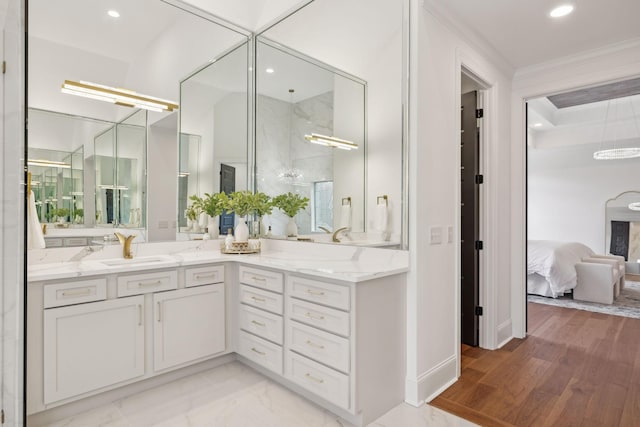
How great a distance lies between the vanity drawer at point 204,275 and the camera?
2.60 meters

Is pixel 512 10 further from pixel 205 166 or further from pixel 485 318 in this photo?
pixel 205 166

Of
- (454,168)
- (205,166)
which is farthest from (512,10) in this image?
(205,166)

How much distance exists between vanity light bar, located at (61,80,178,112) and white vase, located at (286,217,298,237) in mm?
1429

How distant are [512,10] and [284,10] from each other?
6.24ft

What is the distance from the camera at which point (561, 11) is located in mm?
2459

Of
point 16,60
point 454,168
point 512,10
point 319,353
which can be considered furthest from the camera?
point 454,168

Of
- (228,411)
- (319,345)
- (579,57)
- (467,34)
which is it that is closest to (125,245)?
(228,411)

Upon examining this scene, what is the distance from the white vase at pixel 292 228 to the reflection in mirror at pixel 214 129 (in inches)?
25.8

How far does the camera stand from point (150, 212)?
2975 millimetres

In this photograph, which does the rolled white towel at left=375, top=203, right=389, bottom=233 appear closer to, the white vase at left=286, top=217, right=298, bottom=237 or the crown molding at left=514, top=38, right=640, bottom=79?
the white vase at left=286, top=217, right=298, bottom=237

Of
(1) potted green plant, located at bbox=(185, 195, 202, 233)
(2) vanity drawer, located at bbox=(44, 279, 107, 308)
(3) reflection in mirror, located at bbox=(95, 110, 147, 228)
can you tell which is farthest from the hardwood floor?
(3) reflection in mirror, located at bbox=(95, 110, 147, 228)

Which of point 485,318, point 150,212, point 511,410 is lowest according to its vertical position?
point 511,410

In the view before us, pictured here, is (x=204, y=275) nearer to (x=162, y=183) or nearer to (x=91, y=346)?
(x=91, y=346)

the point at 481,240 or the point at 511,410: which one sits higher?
the point at 481,240
